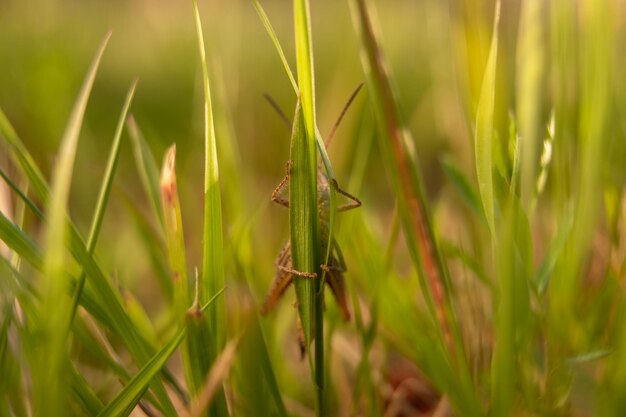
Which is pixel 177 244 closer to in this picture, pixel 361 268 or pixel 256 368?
pixel 256 368

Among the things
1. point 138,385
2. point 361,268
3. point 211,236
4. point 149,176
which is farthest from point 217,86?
point 138,385

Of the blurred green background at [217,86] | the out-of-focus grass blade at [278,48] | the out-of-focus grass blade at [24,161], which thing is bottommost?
the blurred green background at [217,86]

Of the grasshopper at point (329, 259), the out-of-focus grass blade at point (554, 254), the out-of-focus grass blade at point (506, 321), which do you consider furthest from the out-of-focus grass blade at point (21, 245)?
the out-of-focus grass blade at point (554, 254)

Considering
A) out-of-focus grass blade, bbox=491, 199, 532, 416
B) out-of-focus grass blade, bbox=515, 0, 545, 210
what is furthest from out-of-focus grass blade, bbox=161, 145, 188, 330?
out-of-focus grass blade, bbox=515, 0, 545, 210

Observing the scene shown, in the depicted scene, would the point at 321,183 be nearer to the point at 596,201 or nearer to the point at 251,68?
the point at 596,201

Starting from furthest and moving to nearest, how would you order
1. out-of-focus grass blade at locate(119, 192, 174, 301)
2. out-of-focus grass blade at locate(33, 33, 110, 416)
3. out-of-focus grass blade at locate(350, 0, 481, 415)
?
out-of-focus grass blade at locate(119, 192, 174, 301) → out-of-focus grass blade at locate(350, 0, 481, 415) → out-of-focus grass blade at locate(33, 33, 110, 416)

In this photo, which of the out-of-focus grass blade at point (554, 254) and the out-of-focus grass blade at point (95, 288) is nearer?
the out-of-focus grass blade at point (95, 288)

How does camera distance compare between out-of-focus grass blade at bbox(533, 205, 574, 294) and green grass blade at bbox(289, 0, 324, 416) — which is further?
out-of-focus grass blade at bbox(533, 205, 574, 294)

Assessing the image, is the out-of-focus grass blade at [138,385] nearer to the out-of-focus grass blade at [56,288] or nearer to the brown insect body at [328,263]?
the out-of-focus grass blade at [56,288]

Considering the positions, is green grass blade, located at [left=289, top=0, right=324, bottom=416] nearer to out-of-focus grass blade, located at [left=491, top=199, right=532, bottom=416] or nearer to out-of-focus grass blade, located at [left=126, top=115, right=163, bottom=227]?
out-of-focus grass blade, located at [left=491, top=199, right=532, bottom=416]
